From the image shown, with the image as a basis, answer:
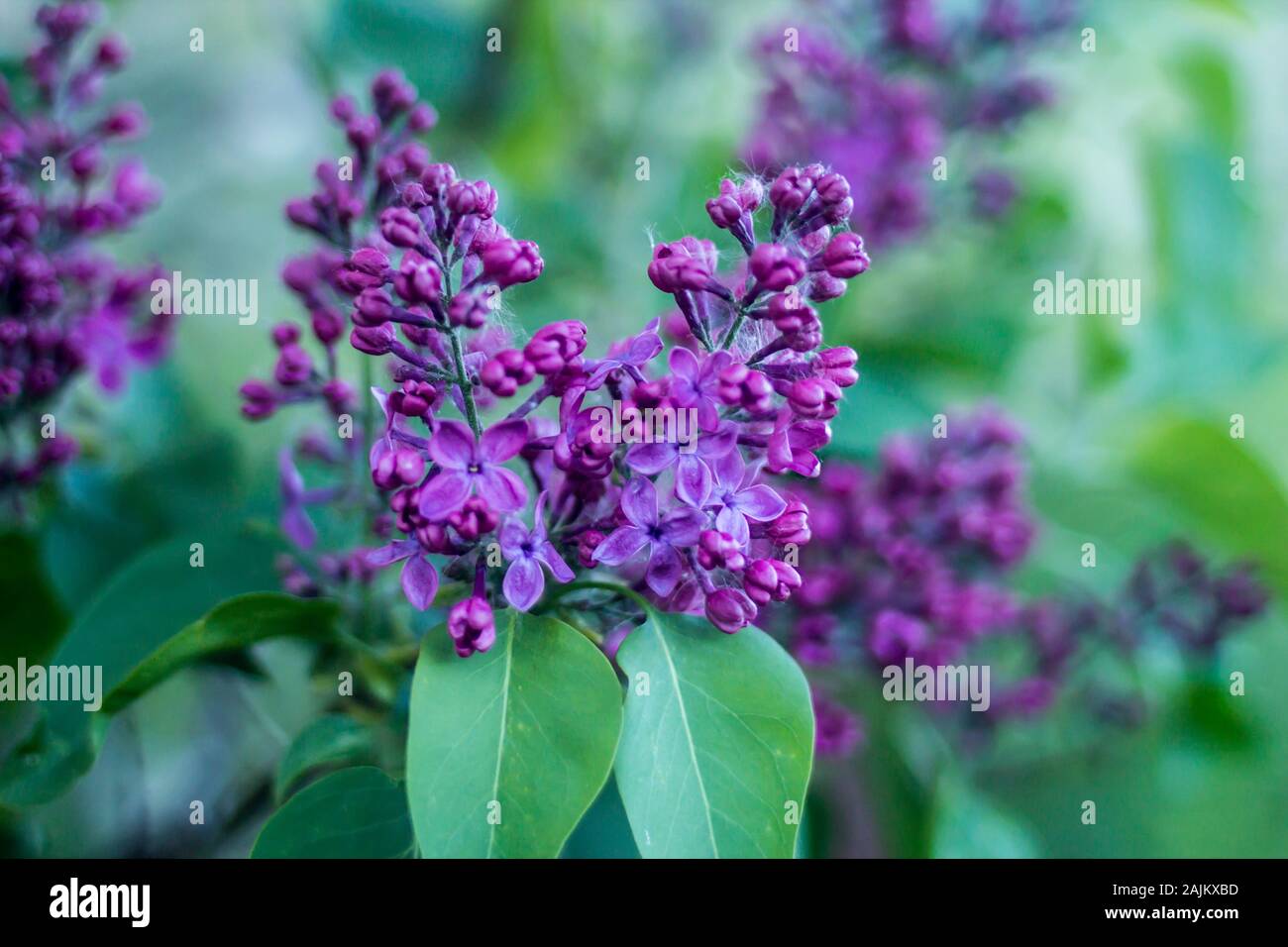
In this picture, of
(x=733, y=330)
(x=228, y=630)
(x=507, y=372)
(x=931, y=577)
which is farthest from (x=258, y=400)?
(x=931, y=577)

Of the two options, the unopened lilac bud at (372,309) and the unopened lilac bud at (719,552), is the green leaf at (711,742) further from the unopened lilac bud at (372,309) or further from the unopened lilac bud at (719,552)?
the unopened lilac bud at (372,309)

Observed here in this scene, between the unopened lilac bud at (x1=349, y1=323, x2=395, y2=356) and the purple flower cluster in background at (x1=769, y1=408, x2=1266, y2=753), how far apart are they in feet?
1.51

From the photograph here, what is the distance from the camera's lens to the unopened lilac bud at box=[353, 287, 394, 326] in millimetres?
747

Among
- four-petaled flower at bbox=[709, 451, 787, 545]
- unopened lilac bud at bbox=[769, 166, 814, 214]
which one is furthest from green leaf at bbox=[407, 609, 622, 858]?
unopened lilac bud at bbox=[769, 166, 814, 214]

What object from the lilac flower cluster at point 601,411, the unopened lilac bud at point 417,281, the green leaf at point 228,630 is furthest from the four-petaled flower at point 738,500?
the green leaf at point 228,630

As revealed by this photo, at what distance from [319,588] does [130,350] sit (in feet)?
1.34

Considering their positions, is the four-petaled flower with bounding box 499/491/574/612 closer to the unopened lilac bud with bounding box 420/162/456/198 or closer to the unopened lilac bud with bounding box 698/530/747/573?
the unopened lilac bud with bounding box 698/530/747/573

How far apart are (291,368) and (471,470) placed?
244 mm

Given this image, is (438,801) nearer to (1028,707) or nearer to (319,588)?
(319,588)

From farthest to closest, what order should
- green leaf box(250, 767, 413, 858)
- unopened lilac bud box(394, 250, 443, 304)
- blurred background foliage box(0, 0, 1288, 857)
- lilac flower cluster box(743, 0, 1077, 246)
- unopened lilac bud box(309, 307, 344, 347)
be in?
lilac flower cluster box(743, 0, 1077, 246), blurred background foliage box(0, 0, 1288, 857), unopened lilac bud box(309, 307, 344, 347), green leaf box(250, 767, 413, 858), unopened lilac bud box(394, 250, 443, 304)

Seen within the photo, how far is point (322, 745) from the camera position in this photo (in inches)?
33.9

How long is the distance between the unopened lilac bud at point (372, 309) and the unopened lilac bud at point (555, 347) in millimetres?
100
